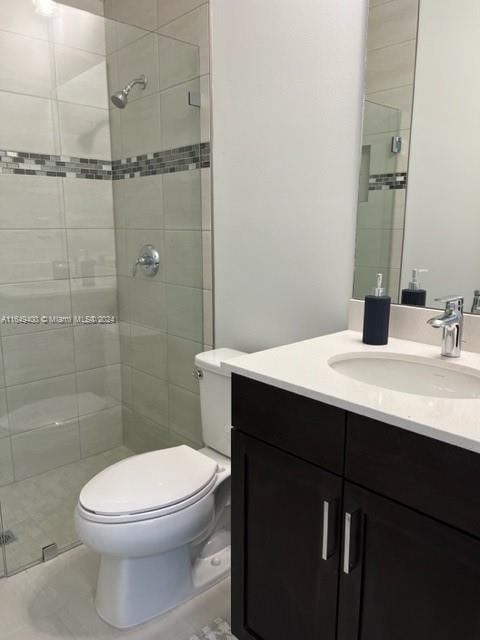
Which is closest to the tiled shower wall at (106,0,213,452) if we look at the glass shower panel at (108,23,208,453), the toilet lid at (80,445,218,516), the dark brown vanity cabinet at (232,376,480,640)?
the glass shower panel at (108,23,208,453)

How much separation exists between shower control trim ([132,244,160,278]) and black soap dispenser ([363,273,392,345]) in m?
1.15

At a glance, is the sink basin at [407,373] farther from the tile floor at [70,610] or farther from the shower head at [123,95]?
the shower head at [123,95]

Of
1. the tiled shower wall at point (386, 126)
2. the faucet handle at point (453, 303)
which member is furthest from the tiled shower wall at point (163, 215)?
the faucet handle at point (453, 303)

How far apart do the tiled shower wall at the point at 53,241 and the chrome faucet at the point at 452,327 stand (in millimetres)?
1640

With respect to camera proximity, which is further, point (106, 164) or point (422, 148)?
point (106, 164)

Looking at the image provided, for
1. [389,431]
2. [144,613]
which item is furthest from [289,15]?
[144,613]

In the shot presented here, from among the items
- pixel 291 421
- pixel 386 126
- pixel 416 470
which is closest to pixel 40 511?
pixel 291 421

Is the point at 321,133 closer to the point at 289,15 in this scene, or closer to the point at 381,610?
the point at 289,15

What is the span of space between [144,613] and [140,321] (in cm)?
125

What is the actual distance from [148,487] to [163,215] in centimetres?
118

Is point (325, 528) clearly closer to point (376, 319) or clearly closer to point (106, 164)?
point (376, 319)

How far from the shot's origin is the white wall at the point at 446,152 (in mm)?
1220

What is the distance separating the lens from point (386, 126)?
1394 millimetres

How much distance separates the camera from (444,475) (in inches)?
31.9
